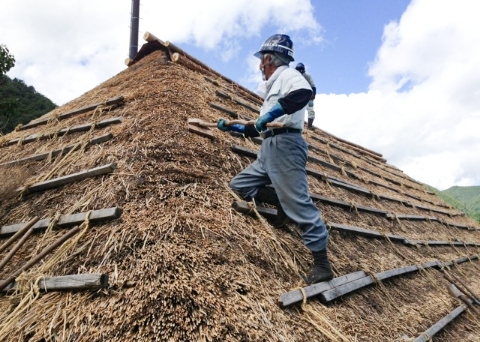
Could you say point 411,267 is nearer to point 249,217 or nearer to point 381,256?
point 381,256

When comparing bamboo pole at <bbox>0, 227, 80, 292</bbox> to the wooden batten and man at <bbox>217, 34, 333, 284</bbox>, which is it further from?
the wooden batten

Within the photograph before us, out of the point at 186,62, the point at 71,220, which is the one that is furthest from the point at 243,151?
the point at 186,62

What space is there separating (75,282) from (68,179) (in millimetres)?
1194

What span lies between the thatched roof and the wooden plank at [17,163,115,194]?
1 cm

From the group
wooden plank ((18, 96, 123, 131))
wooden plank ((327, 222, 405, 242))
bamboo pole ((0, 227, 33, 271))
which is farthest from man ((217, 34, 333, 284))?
wooden plank ((18, 96, 123, 131))

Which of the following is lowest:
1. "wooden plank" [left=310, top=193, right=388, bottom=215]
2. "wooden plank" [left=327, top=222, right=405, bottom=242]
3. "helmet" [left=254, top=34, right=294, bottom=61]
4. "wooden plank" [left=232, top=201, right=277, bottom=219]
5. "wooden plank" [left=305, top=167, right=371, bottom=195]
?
"wooden plank" [left=232, top=201, right=277, bottom=219]

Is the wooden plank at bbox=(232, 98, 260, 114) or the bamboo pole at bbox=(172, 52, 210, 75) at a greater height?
the bamboo pole at bbox=(172, 52, 210, 75)

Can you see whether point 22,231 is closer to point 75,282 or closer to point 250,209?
point 75,282

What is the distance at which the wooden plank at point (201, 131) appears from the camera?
290 centimetres

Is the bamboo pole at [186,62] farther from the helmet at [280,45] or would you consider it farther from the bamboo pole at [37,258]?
the bamboo pole at [37,258]

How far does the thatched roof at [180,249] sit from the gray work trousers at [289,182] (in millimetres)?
177

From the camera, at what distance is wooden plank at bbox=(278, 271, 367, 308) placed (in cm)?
193

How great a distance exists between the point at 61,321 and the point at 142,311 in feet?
1.44

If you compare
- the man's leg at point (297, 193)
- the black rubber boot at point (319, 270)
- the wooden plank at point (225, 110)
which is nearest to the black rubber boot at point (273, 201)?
the man's leg at point (297, 193)
